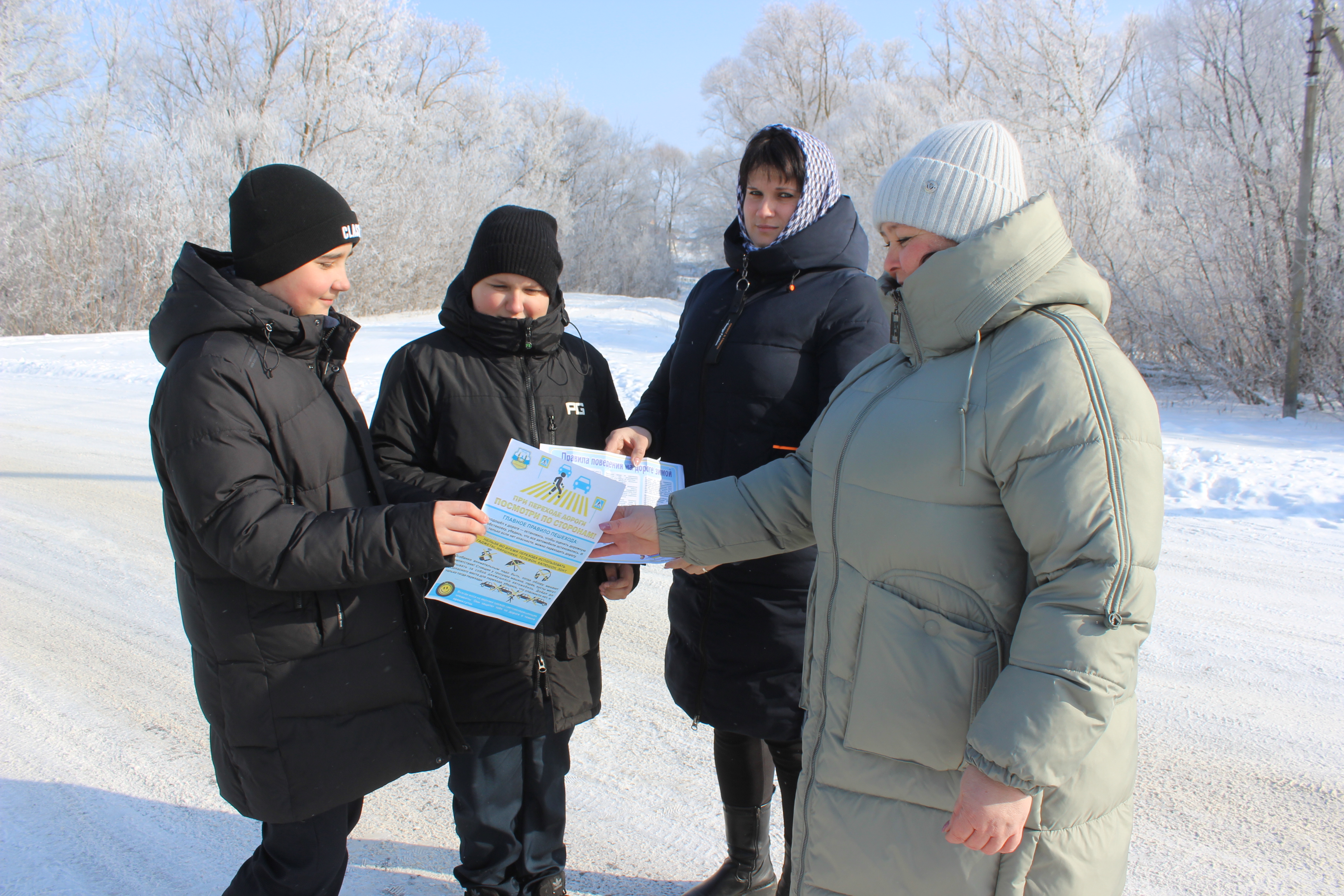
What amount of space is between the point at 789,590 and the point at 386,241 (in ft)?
90.9

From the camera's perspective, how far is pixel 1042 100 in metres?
21.7

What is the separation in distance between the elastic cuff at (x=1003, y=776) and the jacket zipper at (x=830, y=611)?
365mm

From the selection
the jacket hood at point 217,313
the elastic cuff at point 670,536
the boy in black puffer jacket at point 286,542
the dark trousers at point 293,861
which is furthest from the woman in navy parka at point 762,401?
the dark trousers at point 293,861

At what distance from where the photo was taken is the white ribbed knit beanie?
5.16ft

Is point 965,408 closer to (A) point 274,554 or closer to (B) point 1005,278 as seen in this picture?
(B) point 1005,278

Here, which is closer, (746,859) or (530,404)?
(530,404)

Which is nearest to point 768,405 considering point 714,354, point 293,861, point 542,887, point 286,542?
point 714,354

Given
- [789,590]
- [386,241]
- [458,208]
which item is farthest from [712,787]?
[458,208]

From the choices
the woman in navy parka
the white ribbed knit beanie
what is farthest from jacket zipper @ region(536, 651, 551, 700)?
the white ribbed knit beanie

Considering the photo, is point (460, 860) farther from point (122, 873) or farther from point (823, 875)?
point (823, 875)

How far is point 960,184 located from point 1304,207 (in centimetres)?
1149

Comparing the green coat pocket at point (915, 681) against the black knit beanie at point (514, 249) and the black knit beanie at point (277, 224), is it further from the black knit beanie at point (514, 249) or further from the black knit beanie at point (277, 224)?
the black knit beanie at point (277, 224)

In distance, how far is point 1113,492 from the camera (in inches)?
51.2

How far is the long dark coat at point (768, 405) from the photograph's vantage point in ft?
7.60
